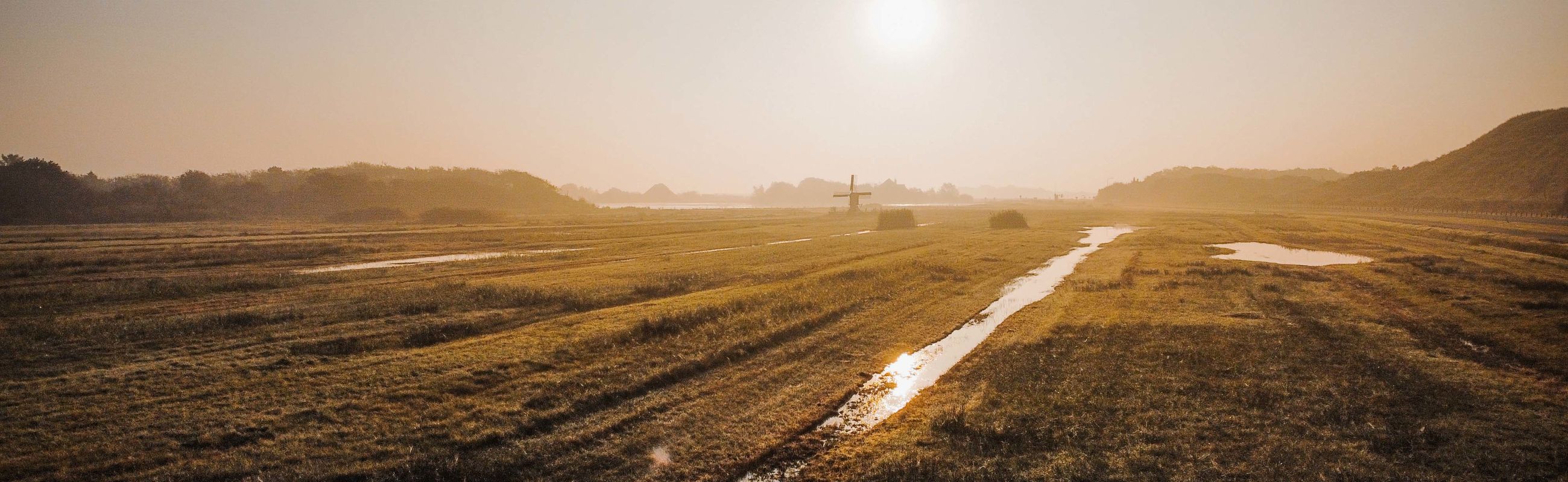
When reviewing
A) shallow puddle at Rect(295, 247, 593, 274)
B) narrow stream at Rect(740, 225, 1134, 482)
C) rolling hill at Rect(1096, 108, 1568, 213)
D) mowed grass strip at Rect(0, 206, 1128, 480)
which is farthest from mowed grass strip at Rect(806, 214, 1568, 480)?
rolling hill at Rect(1096, 108, 1568, 213)

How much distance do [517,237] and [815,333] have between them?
40.6 metres

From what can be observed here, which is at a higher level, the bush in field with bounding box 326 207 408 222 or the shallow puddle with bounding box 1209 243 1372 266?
the bush in field with bounding box 326 207 408 222

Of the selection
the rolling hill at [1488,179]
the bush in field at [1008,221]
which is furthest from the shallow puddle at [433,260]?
the rolling hill at [1488,179]

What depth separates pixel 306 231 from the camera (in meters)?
48.9

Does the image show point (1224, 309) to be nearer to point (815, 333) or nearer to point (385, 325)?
point (815, 333)

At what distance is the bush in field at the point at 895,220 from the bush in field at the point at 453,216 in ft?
180

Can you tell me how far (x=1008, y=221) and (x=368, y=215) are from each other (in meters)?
87.9

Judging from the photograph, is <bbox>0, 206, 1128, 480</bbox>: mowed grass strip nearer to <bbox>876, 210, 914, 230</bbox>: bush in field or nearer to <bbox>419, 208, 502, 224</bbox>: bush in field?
<bbox>876, 210, 914, 230</bbox>: bush in field

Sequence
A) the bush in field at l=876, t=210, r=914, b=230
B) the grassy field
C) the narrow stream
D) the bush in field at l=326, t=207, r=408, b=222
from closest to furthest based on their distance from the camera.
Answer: the grassy field
the narrow stream
the bush in field at l=876, t=210, r=914, b=230
the bush in field at l=326, t=207, r=408, b=222

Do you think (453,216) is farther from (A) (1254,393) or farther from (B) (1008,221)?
(A) (1254,393)

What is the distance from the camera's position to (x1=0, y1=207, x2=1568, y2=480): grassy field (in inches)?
325

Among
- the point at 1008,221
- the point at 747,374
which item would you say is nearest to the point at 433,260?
the point at 747,374

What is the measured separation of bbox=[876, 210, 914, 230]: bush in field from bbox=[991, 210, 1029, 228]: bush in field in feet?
32.7

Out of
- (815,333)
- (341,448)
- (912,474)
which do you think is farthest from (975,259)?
(341,448)
